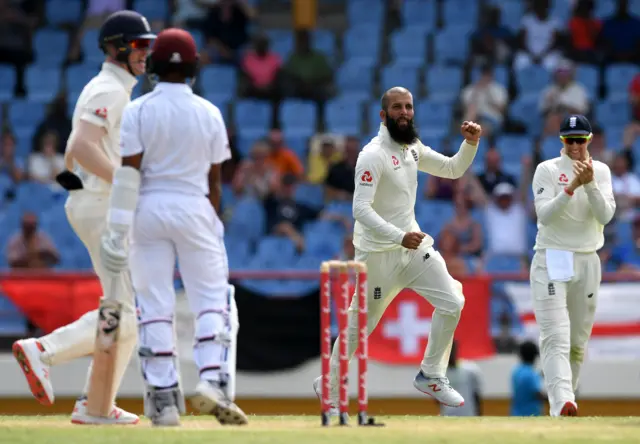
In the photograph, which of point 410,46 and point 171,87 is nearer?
point 171,87

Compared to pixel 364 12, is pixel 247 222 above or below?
below

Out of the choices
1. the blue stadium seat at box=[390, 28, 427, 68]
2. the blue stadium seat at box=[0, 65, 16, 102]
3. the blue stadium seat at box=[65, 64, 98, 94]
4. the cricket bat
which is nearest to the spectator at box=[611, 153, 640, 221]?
the blue stadium seat at box=[390, 28, 427, 68]

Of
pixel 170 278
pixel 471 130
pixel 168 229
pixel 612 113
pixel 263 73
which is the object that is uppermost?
pixel 263 73

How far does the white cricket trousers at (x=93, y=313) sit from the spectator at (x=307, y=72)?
33.7ft

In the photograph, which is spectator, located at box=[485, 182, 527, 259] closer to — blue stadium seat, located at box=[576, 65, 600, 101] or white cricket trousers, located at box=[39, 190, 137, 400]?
blue stadium seat, located at box=[576, 65, 600, 101]

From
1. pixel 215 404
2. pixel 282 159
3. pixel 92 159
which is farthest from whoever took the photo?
pixel 282 159

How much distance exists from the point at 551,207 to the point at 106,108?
3.59 metres

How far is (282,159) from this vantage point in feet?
58.0

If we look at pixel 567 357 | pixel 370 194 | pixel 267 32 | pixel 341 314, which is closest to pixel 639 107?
pixel 267 32

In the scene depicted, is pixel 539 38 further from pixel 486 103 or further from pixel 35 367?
pixel 35 367

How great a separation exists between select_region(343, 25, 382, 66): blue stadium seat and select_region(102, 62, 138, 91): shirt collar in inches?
421

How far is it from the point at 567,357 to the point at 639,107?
27.3 feet

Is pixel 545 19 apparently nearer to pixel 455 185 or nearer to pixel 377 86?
pixel 377 86

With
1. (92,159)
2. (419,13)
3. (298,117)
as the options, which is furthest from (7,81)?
(92,159)
